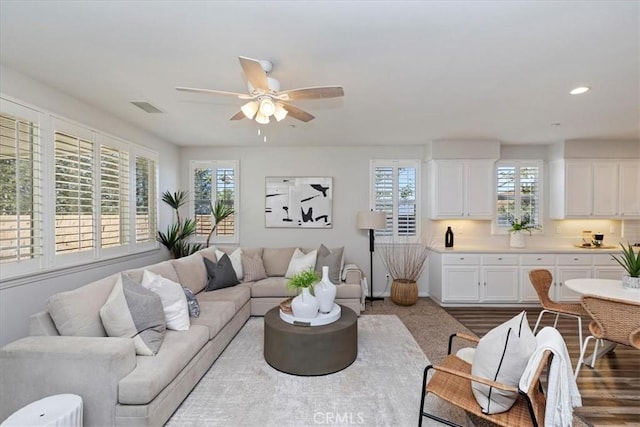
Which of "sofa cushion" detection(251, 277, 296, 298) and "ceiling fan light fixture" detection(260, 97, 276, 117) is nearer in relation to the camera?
"ceiling fan light fixture" detection(260, 97, 276, 117)

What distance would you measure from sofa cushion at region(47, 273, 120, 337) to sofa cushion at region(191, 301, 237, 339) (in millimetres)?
784

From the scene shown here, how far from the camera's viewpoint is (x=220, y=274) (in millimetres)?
3961

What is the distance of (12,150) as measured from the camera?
260 centimetres

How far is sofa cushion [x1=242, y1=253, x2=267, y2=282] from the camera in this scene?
4.40 meters

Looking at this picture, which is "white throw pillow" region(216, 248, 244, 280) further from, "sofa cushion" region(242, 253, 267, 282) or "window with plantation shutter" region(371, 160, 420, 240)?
"window with plantation shutter" region(371, 160, 420, 240)

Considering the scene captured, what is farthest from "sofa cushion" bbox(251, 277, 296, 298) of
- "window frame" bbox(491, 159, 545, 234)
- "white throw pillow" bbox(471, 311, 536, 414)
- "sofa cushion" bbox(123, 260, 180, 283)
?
"window frame" bbox(491, 159, 545, 234)

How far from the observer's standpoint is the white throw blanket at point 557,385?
1.46 m

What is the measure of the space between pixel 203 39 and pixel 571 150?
561cm

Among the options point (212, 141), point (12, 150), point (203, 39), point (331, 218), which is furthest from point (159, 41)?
point (331, 218)

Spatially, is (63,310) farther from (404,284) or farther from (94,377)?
(404,284)

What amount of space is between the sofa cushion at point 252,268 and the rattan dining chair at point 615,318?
11.9ft

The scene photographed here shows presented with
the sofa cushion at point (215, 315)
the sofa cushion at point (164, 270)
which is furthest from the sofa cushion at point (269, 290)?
the sofa cushion at point (164, 270)

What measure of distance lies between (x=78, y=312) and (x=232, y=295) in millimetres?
1713

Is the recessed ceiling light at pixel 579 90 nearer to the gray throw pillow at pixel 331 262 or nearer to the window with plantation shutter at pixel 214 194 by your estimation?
the gray throw pillow at pixel 331 262
